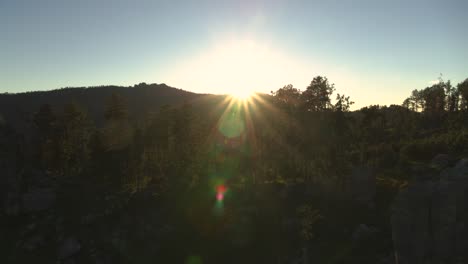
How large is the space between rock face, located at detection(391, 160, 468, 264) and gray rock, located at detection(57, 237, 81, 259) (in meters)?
32.8

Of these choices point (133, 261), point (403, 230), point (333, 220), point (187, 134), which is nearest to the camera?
point (403, 230)

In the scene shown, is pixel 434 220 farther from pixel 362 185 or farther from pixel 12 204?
pixel 12 204

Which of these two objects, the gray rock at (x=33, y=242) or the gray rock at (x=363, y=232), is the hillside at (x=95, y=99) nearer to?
the gray rock at (x=33, y=242)

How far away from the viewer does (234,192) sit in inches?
1593

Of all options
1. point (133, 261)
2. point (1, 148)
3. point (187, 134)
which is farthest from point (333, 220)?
point (1, 148)

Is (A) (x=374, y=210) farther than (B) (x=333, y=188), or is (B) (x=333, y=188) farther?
(B) (x=333, y=188)

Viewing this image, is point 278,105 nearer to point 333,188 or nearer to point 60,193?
point 333,188

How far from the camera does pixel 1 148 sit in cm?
3931

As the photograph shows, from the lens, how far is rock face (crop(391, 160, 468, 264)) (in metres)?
21.1

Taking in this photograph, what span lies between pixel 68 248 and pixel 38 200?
10.9 m

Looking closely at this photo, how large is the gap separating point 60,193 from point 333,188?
3892cm

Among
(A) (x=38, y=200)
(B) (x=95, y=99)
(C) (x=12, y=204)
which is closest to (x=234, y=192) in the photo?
(A) (x=38, y=200)

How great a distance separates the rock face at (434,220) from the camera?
21.1 metres

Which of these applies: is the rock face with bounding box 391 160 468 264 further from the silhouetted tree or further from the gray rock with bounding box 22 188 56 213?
the gray rock with bounding box 22 188 56 213
